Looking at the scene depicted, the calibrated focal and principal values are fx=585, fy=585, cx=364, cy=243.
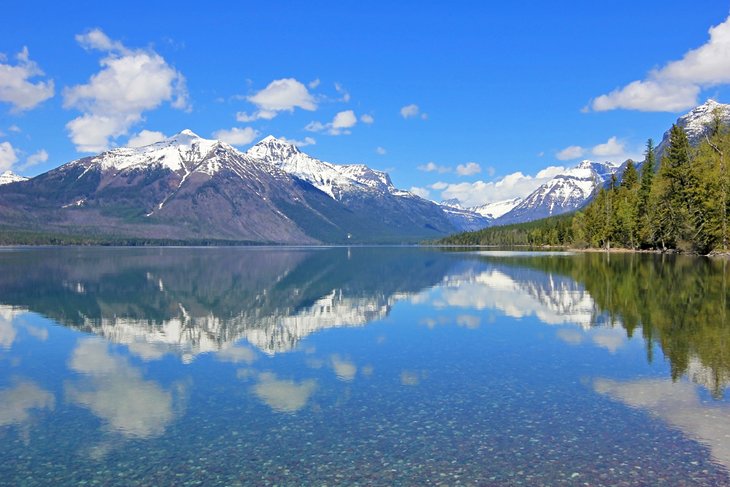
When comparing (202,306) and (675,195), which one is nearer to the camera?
(202,306)

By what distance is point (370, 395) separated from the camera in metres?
25.1

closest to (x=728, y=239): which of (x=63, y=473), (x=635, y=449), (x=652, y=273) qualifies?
(x=652, y=273)

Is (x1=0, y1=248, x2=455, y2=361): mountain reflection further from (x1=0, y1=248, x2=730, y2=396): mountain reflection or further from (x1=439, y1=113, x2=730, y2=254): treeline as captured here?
(x1=439, y1=113, x2=730, y2=254): treeline

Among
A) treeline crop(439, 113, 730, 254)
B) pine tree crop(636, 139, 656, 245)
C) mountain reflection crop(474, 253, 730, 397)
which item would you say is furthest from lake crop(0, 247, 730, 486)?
pine tree crop(636, 139, 656, 245)

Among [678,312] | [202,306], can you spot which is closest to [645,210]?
[678,312]

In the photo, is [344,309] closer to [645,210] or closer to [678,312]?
[678,312]

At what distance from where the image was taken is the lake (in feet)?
56.5

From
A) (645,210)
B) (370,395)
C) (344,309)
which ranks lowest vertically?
(370,395)

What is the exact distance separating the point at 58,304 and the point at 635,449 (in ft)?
188

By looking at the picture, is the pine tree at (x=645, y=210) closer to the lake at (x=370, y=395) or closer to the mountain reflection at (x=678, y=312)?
the mountain reflection at (x=678, y=312)

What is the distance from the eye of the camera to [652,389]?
82.1 ft

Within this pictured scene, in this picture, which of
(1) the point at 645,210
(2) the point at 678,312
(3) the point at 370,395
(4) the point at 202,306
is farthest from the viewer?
(1) the point at 645,210

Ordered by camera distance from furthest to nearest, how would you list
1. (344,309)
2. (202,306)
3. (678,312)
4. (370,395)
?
(202,306) < (344,309) < (678,312) < (370,395)

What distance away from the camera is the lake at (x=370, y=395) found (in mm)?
17234
